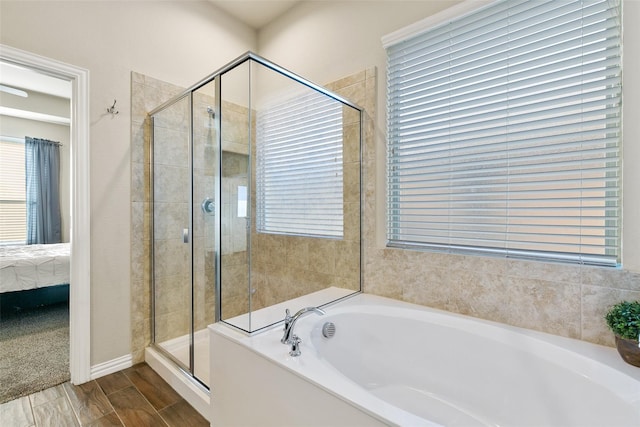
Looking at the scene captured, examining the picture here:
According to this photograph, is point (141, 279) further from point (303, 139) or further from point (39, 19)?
point (39, 19)

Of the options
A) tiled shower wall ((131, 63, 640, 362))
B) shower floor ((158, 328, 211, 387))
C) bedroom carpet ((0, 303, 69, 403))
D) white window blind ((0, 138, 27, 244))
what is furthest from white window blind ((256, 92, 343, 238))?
white window blind ((0, 138, 27, 244))

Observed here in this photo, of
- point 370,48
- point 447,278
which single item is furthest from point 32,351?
point 370,48

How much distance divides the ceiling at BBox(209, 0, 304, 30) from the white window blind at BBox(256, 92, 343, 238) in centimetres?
122

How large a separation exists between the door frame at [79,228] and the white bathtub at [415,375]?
1.09 metres

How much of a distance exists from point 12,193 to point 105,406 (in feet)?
14.7

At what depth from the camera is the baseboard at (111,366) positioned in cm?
199

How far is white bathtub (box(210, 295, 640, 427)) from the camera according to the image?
3.37 feet

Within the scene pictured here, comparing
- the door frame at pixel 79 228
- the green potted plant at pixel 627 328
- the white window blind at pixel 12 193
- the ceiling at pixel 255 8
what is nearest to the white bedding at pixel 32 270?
the white window blind at pixel 12 193

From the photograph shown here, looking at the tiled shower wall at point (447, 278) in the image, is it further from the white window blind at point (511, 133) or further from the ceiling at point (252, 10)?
the ceiling at point (252, 10)

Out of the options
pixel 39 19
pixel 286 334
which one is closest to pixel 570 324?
pixel 286 334

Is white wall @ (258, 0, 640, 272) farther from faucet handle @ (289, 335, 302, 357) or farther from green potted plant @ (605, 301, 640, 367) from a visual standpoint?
faucet handle @ (289, 335, 302, 357)

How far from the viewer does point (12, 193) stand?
14.4 feet

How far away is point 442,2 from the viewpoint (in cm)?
176

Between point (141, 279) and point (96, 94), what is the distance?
133 centimetres
